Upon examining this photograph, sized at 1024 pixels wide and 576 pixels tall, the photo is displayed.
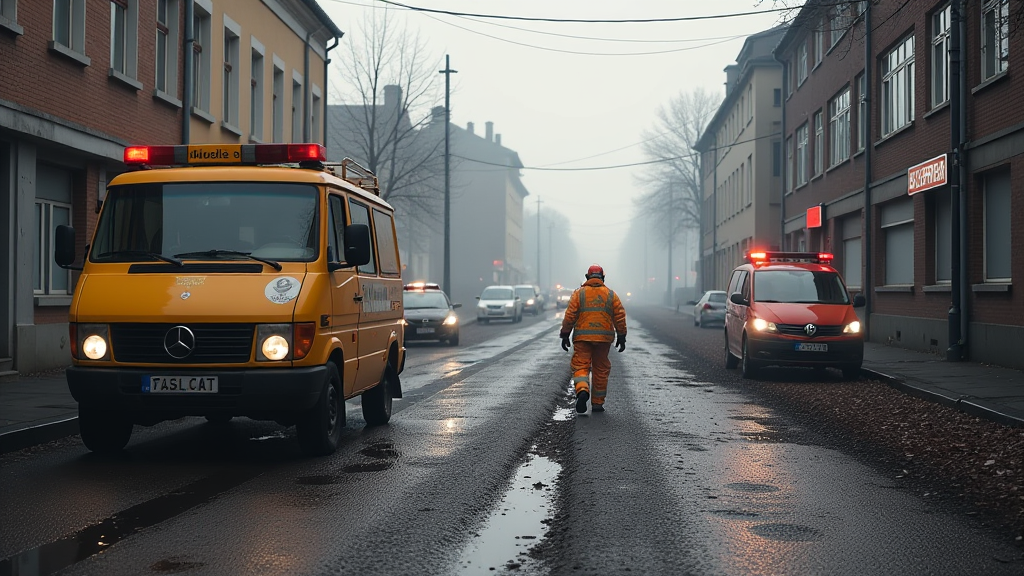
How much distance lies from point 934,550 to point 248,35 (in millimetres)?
20927

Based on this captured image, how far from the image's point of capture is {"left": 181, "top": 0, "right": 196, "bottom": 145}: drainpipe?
62.8 ft

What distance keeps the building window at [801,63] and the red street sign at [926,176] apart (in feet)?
43.6

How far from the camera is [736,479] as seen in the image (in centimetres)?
721

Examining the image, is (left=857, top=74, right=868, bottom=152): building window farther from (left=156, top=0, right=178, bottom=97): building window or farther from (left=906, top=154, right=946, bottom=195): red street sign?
(left=156, top=0, right=178, bottom=97): building window

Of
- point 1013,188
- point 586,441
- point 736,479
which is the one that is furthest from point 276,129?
point 736,479

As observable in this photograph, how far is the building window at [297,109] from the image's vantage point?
27.5 metres

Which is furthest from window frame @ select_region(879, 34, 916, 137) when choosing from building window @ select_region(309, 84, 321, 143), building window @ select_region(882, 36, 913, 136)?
building window @ select_region(309, 84, 321, 143)

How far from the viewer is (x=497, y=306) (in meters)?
41.6

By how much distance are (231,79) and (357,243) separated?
1605cm

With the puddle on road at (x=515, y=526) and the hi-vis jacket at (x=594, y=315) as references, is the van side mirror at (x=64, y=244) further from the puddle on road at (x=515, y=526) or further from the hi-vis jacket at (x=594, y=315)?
the hi-vis jacket at (x=594, y=315)

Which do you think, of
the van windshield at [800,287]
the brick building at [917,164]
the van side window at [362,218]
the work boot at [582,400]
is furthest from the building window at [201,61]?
the work boot at [582,400]

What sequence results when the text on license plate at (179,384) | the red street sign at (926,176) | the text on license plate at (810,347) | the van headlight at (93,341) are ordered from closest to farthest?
1. the text on license plate at (179,384)
2. the van headlight at (93,341)
3. the text on license plate at (810,347)
4. the red street sign at (926,176)

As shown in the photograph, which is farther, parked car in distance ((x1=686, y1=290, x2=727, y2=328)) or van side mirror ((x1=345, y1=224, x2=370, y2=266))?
parked car in distance ((x1=686, y1=290, x2=727, y2=328))

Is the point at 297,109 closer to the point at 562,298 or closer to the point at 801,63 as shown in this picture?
the point at 801,63
